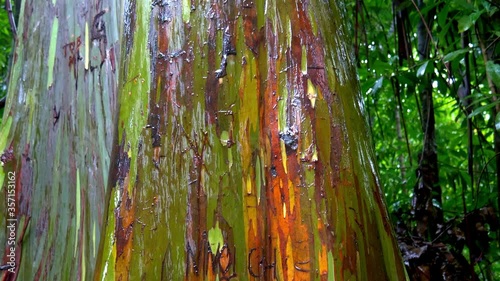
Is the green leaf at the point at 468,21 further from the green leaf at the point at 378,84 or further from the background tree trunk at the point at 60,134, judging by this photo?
the background tree trunk at the point at 60,134

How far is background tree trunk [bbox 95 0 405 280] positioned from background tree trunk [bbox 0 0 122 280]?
17.6 inches

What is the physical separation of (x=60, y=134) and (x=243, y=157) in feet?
2.74

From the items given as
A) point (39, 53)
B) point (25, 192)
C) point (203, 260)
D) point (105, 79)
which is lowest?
point (203, 260)

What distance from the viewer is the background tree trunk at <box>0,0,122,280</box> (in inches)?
60.1

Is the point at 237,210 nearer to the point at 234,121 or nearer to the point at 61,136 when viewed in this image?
the point at 234,121

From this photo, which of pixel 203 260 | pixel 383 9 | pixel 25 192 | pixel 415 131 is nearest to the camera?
pixel 203 260

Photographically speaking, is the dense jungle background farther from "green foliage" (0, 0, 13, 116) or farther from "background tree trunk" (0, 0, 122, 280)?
"green foliage" (0, 0, 13, 116)

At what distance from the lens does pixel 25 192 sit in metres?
1.73

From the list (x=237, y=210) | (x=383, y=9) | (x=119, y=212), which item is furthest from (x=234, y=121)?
(x=383, y=9)

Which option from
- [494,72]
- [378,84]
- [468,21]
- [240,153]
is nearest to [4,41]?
[378,84]

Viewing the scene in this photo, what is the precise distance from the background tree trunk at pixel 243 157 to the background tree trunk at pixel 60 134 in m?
0.45

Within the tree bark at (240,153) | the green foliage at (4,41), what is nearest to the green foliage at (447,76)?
the tree bark at (240,153)

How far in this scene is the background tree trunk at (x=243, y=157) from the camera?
96 cm

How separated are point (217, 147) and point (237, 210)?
12 centimetres
